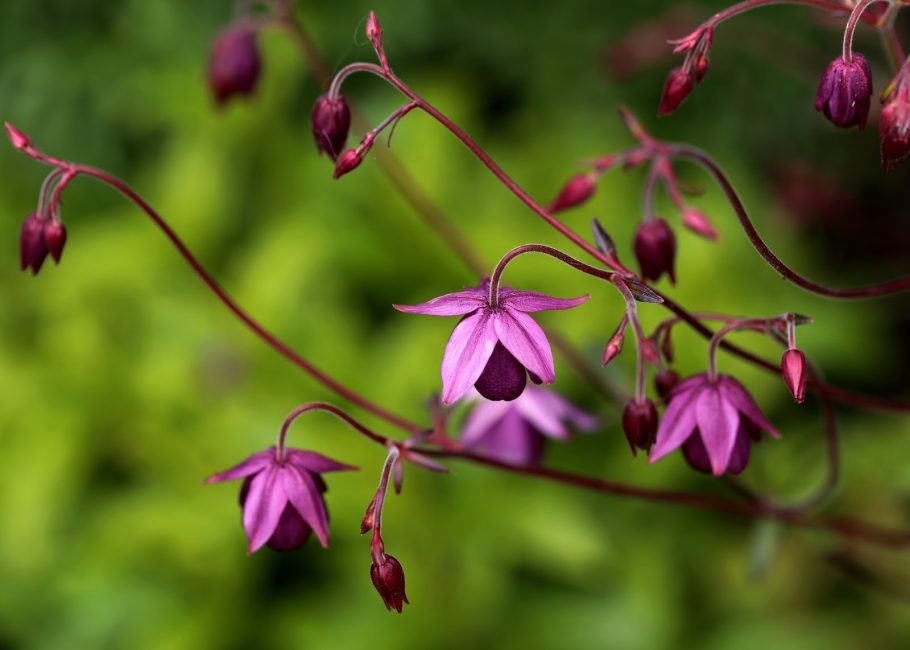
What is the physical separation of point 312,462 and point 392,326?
1.92 m

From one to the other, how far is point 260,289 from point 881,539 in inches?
71.4

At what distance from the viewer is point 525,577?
259 cm

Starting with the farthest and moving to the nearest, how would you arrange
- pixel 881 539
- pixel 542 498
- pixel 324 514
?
pixel 542 498 → pixel 881 539 → pixel 324 514

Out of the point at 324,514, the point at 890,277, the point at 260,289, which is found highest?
the point at 324,514

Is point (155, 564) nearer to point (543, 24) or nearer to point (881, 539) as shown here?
point (881, 539)

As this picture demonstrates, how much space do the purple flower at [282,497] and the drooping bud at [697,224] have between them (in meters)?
0.46

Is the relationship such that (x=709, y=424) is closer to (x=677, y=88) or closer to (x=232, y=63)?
(x=677, y=88)

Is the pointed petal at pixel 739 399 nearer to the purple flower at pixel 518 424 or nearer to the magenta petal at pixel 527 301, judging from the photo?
the magenta petal at pixel 527 301

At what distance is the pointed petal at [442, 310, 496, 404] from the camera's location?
0.84 metres

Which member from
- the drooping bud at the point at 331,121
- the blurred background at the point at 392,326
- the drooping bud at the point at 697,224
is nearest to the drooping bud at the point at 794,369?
the drooping bud at the point at 697,224

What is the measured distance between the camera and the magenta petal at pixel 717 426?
0.94m

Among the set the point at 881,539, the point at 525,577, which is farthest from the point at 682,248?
the point at 881,539

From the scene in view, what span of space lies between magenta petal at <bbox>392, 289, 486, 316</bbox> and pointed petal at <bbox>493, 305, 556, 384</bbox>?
0.8 inches

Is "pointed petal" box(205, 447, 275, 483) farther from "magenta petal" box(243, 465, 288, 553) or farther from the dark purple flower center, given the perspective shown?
the dark purple flower center
